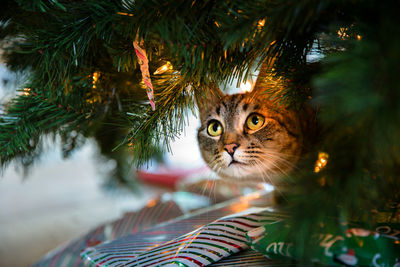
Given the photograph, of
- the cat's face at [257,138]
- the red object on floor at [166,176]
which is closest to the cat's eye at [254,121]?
the cat's face at [257,138]

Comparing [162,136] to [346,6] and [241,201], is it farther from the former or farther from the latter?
[241,201]

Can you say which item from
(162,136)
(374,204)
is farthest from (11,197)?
(374,204)

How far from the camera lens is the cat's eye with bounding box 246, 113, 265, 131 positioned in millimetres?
660

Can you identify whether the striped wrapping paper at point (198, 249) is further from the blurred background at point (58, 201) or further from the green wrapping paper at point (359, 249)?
the blurred background at point (58, 201)

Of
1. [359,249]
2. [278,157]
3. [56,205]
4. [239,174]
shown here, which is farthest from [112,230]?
[56,205]

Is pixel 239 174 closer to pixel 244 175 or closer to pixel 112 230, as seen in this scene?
pixel 244 175

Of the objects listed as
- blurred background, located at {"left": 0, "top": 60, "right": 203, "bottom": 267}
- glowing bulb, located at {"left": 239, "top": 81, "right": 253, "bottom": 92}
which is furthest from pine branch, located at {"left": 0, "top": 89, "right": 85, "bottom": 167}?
glowing bulb, located at {"left": 239, "top": 81, "right": 253, "bottom": 92}

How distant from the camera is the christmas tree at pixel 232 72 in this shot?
273 millimetres

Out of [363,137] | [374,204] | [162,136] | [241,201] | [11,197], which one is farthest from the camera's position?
[11,197]

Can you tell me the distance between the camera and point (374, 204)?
0.38 meters

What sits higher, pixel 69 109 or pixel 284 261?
pixel 69 109

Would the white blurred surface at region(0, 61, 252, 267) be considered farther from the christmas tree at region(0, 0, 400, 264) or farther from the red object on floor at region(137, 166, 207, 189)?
the christmas tree at region(0, 0, 400, 264)

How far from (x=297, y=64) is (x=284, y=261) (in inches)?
12.1

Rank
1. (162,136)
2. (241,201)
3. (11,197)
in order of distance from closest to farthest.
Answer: (162,136), (241,201), (11,197)
